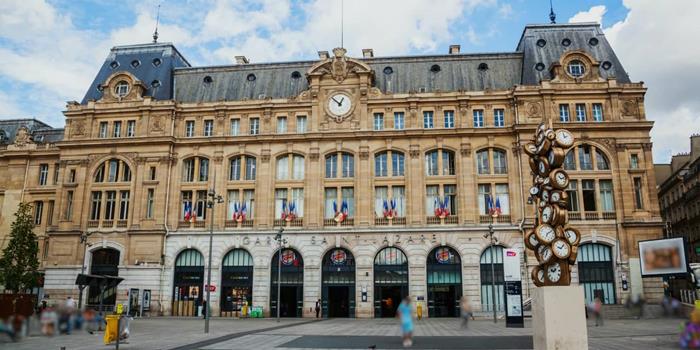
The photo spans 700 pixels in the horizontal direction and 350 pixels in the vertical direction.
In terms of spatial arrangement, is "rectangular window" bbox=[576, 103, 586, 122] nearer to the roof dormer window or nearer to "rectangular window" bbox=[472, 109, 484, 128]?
"rectangular window" bbox=[472, 109, 484, 128]

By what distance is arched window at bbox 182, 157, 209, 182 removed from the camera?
51219 mm

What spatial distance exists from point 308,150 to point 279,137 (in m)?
3.10

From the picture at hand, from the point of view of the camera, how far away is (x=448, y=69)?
176 ft

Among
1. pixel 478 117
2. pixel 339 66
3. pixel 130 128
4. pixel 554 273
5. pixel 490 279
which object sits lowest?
pixel 490 279

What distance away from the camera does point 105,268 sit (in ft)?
164

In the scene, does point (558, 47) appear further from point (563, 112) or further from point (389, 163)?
point (389, 163)

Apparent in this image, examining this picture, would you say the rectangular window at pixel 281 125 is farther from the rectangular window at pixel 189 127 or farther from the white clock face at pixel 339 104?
the rectangular window at pixel 189 127

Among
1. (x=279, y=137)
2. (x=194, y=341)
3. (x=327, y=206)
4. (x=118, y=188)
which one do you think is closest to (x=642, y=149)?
(x=327, y=206)

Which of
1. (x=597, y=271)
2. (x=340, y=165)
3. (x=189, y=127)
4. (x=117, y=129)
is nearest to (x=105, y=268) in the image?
(x=117, y=129)

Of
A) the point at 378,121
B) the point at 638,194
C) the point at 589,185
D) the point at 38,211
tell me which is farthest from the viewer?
the point at 38,211

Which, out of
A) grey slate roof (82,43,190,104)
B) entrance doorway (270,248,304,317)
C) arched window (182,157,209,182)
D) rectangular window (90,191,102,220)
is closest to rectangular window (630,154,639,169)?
entrance doorway (270,248,304,317)

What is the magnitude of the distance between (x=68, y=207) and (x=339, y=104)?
1132 inches

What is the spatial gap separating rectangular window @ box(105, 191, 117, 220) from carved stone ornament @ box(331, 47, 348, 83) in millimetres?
24613

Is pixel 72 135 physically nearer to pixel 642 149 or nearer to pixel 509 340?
pixel 509 340
